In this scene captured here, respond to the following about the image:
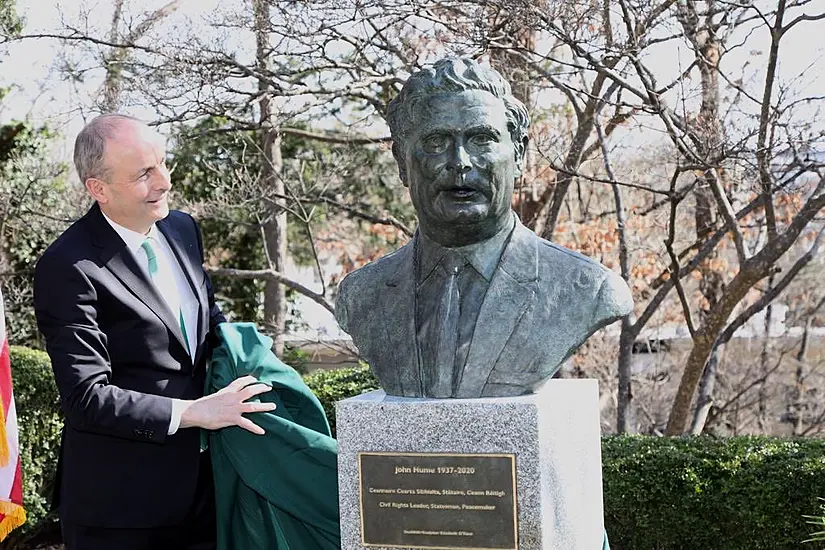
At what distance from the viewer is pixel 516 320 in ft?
9.73

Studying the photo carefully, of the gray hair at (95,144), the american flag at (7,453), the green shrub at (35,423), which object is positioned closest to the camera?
the gray hair at (95,144)

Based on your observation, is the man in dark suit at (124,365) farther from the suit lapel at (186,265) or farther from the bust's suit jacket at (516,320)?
Result: the bust's suit jacket at (516,320)

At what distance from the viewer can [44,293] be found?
10.1ft

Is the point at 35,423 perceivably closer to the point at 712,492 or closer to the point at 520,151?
the point at 712,492

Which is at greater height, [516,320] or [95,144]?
[95,144]

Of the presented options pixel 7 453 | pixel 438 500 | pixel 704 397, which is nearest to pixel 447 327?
pixel 438 500

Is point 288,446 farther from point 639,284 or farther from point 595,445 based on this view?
point 639,284

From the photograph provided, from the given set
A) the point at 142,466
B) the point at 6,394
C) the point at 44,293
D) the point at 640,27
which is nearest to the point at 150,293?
the point at 44,293

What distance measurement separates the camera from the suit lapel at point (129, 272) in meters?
3.17

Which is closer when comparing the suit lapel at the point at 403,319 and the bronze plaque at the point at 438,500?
the bronze plaque at the point at 438,500

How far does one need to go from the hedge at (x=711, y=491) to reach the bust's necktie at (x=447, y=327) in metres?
2.82

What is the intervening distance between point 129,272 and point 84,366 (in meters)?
0.38

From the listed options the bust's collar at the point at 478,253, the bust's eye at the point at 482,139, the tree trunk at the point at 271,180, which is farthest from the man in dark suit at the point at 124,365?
the tree trunk at the point at 271,180

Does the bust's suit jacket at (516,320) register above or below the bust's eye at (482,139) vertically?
below
